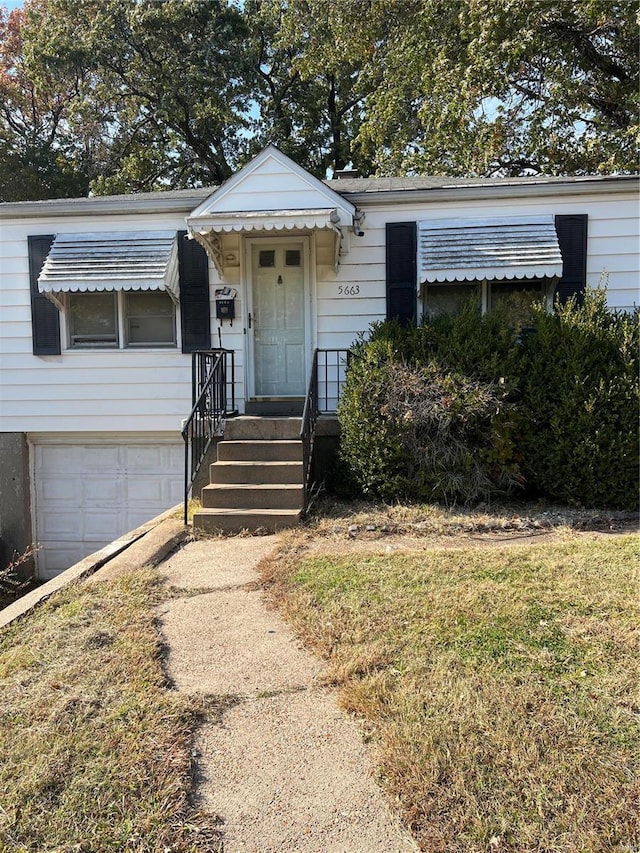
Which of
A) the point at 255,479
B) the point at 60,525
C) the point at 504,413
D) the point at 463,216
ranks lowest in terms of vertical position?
the point at 60,525

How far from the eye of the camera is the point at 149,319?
7.85 meters

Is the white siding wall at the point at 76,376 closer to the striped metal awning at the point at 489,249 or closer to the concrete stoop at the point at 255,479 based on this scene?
the concrete stoop at the point at 255,479

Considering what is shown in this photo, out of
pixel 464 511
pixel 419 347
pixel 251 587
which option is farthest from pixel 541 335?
pixel 251 587

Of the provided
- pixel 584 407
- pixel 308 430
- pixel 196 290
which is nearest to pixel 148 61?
pixel 196 290

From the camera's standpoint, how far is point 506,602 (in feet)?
11.5

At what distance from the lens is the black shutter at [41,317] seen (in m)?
7.74

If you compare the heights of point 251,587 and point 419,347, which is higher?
point 419,347

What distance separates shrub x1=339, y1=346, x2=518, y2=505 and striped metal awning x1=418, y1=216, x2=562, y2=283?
1.73 m

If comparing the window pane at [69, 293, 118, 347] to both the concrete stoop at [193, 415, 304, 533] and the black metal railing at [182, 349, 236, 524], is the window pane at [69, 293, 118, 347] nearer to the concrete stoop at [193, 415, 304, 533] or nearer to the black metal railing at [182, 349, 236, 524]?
the black metal railing at [182, 349, 236, 524]

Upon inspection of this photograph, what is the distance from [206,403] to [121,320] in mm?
2294

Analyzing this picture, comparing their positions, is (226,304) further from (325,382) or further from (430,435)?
(430,435)

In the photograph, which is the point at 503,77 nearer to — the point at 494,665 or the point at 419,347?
the point at 419,347

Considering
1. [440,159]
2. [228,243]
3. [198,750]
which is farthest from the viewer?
[440,159]

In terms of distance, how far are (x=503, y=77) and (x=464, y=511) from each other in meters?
9.83
